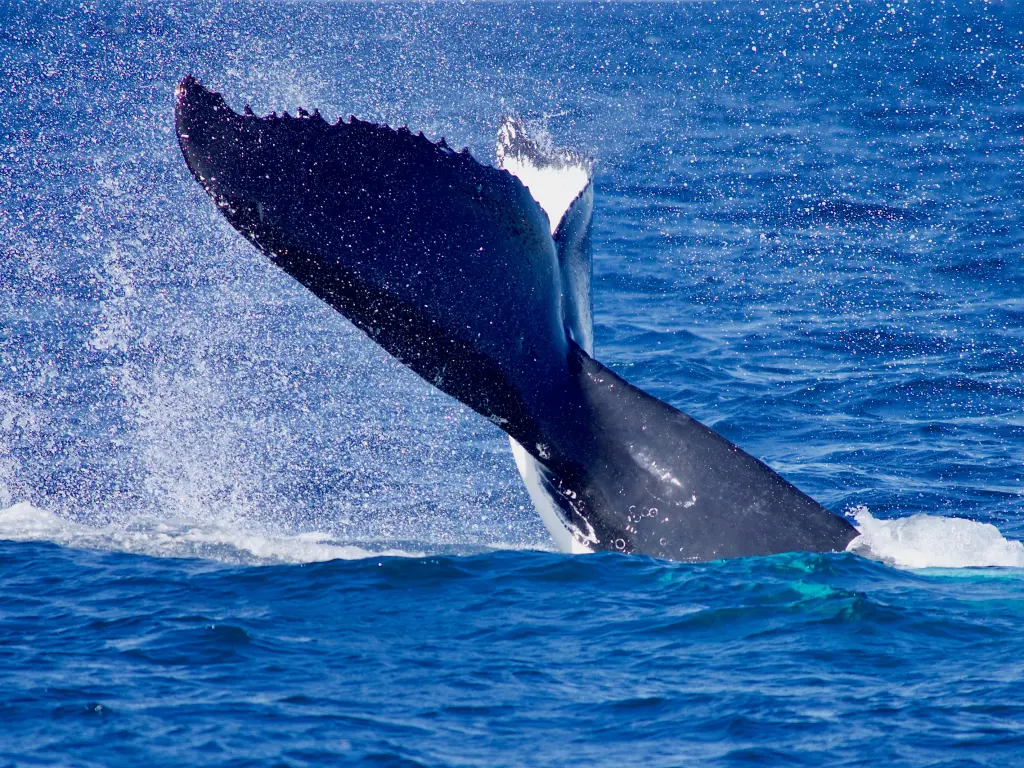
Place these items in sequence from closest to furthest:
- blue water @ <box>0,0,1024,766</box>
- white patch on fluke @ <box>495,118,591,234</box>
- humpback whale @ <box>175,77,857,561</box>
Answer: humpback whale @ <box>175,77,857,561</box>, blue water @ <box>0,0,1024,766</box>, white patch on fluke @ <box>495,118,591,234</box>

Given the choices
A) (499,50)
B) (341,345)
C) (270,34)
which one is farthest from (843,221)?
(270,34)

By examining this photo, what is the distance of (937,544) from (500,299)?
4.02 m

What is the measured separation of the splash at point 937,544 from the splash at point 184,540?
9.89ft

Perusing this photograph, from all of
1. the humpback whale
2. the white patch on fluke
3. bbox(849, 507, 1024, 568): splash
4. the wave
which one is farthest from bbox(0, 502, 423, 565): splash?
bbox(849, 507, 1024, 568): splash

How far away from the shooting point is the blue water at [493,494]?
260 inches

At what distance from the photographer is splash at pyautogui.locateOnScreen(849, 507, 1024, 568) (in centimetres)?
872

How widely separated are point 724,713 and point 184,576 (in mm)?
3797

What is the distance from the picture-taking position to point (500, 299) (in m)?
6.50

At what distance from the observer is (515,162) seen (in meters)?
7.54

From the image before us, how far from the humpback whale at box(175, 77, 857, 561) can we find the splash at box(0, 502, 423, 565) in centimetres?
217

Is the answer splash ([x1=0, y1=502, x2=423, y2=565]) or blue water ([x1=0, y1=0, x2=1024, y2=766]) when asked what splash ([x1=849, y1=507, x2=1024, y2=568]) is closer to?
blue water ([x1=0, y1=0, x2=1024, y2=766])

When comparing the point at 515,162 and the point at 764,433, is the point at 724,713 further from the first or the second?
the point at 764,433

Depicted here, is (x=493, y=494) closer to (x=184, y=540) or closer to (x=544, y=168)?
(x=184, y=540)

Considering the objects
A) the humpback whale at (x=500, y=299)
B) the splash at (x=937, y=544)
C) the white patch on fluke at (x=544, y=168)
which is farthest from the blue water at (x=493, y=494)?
the white patch on fluke at (x=544, y=168)
